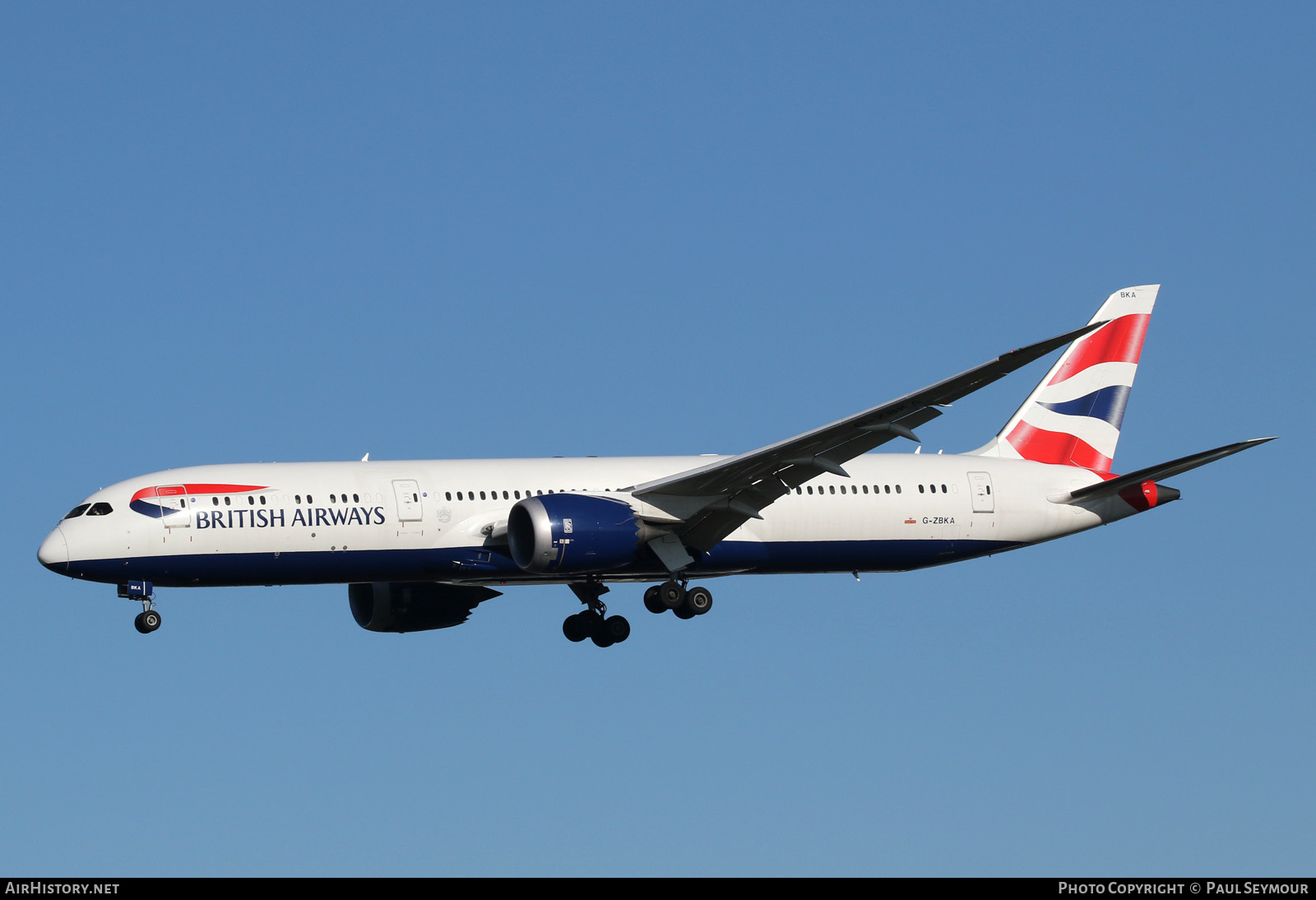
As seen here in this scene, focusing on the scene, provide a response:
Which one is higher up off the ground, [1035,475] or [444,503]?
[1035,475]

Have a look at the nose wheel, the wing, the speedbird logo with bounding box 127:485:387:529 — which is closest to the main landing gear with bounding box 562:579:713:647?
the wing

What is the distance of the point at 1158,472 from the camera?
45562 millimetres

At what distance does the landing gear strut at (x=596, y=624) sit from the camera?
47.3 m

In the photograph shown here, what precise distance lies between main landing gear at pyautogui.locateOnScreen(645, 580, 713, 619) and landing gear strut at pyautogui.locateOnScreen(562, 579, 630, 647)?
1.97 meters

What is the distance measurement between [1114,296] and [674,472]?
53.0ft

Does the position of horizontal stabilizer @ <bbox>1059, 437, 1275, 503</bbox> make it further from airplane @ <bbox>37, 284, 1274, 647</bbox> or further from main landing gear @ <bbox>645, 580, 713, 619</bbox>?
main landing gear @ <bbox>645, 580, 713, 619</bbox>

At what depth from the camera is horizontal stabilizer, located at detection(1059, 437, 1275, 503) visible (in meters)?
40.9

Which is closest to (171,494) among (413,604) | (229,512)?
(229,512)

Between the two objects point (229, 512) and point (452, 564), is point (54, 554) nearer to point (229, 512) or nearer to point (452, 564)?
point (229, 512)

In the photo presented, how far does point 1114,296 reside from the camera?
2079 inches

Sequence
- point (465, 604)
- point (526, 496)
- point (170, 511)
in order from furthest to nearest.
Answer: point (465, 604), point (526, 496), point (170, 511)

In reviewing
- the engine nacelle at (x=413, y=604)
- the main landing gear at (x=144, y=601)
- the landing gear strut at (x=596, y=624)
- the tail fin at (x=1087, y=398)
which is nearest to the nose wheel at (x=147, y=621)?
the main landing gear at (x=144, y=601)
